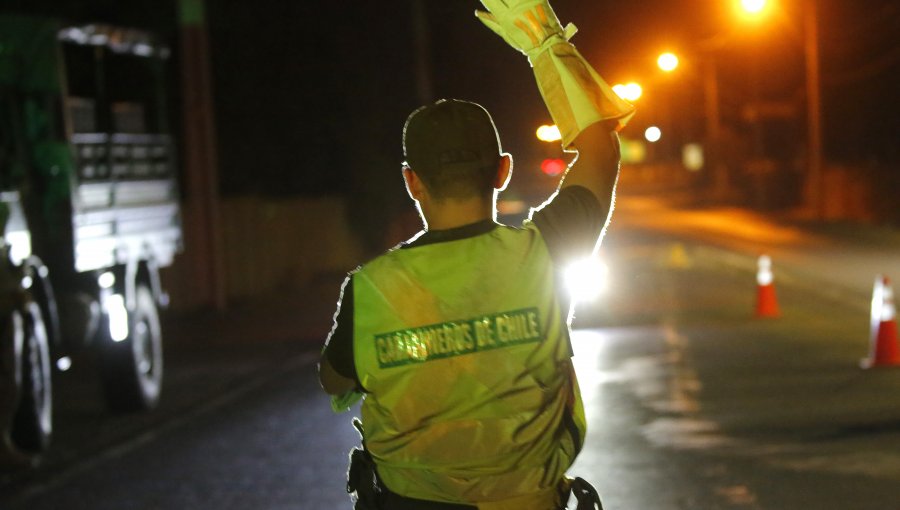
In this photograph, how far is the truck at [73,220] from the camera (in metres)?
Result: 10.9

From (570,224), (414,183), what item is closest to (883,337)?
(570,224)

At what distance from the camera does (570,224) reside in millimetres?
3555

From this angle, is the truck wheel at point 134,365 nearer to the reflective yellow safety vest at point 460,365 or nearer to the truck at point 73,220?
the truck at point 73,220

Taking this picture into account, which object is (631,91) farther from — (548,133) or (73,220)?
(73,220)

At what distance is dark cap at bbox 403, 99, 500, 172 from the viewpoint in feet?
11.3

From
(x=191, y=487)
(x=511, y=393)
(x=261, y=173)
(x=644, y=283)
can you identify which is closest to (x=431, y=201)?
(x=511, y=393)

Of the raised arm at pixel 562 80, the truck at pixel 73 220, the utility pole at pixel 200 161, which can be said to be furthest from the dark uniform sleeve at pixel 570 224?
the utility pole at pixel 200 161

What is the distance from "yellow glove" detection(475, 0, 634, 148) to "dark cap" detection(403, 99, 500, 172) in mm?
A: 185

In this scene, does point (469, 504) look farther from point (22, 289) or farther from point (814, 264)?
point (814, 264)

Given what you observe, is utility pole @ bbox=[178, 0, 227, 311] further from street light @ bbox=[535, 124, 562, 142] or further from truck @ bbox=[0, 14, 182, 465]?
street light @ bbox=[535, 124, 562, 142]

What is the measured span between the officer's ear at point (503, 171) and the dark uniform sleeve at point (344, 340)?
1.28 ft

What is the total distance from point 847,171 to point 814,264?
20.8 metres

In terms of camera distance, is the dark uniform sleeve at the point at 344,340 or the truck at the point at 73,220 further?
the truck at the point at 73,220

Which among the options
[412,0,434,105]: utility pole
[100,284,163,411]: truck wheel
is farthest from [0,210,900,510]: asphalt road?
[412,0,434,105]: utility pole
